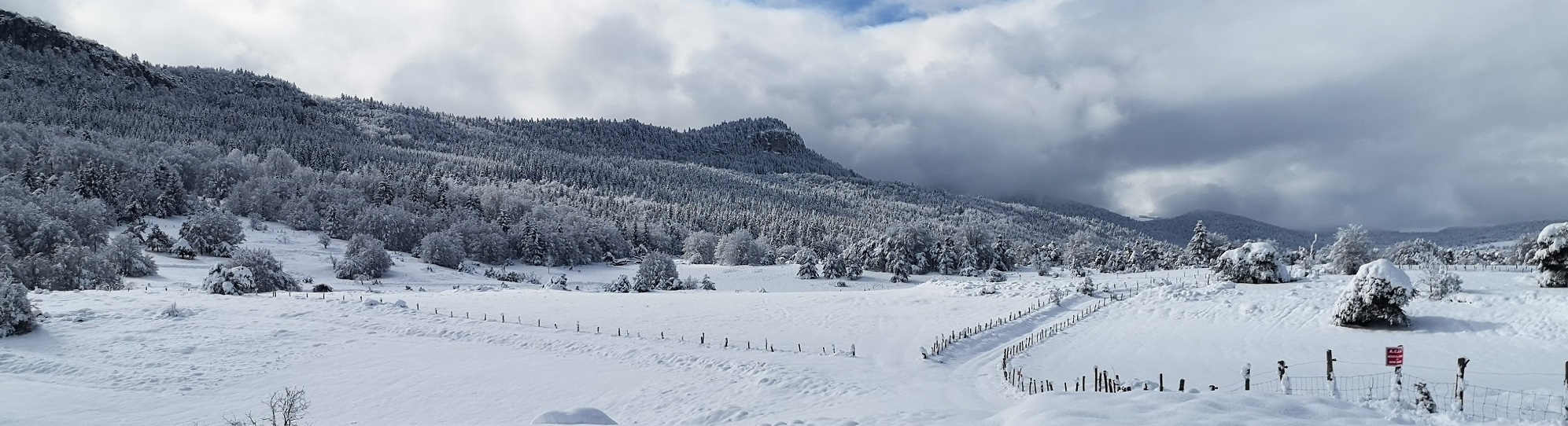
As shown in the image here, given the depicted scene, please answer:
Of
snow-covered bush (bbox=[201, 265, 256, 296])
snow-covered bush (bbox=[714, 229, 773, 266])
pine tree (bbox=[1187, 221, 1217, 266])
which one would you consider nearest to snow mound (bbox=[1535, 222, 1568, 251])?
pine tree (bbox=[1187, 221, 1217, 266])

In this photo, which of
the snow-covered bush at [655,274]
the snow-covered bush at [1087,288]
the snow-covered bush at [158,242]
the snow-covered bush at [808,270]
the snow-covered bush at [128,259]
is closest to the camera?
the snow-covered bush at [1087,288]

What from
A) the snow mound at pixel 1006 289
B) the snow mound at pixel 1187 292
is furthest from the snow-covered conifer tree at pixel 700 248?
the snow mound at pixel 1187 292

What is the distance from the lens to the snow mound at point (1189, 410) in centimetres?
1046

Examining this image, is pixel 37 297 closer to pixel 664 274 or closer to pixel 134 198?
pixel 664 274

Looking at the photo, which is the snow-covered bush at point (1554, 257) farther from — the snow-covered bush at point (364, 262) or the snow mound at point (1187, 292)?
the snow-covered bush at point (364, 262)

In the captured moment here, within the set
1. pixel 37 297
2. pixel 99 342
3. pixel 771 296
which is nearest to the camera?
pixel 99 342

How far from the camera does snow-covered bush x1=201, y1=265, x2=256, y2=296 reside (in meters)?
39.5

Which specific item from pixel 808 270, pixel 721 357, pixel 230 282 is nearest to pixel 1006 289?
pixel 721 357

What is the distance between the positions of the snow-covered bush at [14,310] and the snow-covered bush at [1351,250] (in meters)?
72.9

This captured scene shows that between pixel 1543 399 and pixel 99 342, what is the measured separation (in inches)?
1773

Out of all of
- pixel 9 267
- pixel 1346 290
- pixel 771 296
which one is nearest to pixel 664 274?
pixel 771 296

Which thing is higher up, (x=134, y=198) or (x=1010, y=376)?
(x=134, y=198)

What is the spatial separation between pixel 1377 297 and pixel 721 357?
2792 cm

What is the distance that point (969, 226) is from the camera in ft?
317
